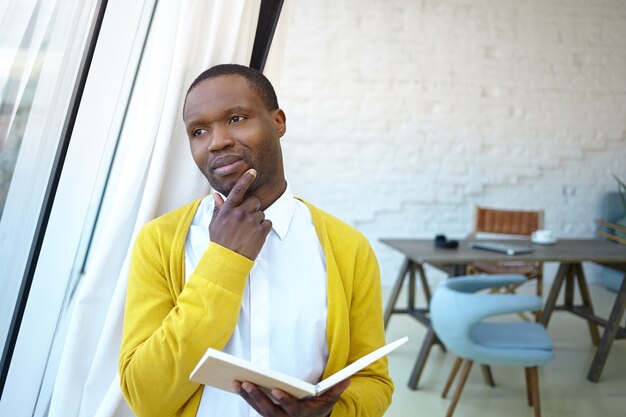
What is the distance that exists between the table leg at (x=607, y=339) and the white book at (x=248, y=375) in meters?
2.65

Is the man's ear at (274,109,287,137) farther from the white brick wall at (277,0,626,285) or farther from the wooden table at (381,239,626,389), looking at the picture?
the white brick wall at (277,0,626,285)

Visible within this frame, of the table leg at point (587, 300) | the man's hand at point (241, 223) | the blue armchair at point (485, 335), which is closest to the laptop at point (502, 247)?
the table leg at point (587, 300)

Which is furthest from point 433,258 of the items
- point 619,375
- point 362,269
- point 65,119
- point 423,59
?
point 423,59

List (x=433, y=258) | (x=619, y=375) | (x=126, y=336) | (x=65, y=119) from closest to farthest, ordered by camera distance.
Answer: (x=126, y=336) → (x=65, y=119) → (x=433, y=258) → (x=619, y=375)

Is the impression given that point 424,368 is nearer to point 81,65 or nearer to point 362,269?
point 362,269

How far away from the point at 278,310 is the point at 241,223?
175 mm

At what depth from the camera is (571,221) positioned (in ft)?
17.1

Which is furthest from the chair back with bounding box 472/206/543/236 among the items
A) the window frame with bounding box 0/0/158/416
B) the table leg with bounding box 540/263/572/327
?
the window frame with bounding box 0/0/158/416

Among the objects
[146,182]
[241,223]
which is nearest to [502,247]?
[146,182]

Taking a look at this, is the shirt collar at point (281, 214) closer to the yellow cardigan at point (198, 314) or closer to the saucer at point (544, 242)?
the yellow cardigan at point (198, 314)

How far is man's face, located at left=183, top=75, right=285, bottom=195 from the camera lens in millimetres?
1056

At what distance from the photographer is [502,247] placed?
3217 millimetres

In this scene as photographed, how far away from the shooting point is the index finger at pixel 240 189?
1038 millimetres

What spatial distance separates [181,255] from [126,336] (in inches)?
6.6
